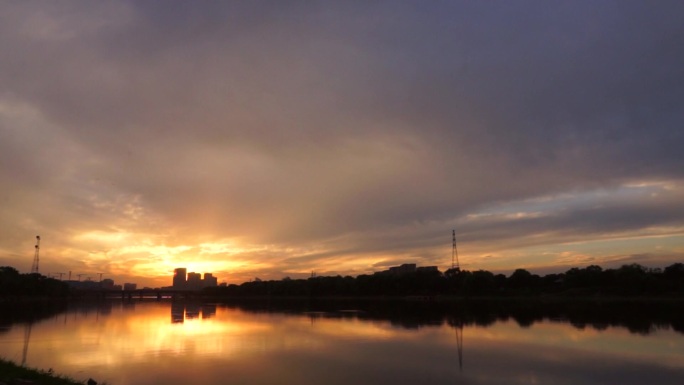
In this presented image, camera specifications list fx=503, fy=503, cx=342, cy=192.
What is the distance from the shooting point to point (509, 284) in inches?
4658

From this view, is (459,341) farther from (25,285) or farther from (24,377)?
(25,285)

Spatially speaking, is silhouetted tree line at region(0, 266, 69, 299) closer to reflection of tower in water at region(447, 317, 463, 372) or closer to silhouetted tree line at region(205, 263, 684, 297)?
silhouetted tree line at region(205, 263, 684, 297)

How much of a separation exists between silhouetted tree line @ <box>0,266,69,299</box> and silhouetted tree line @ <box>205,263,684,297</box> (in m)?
69.8

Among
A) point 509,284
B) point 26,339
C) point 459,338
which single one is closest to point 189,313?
point 26,339

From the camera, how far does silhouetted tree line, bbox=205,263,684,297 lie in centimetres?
9504

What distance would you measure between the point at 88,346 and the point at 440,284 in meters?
106

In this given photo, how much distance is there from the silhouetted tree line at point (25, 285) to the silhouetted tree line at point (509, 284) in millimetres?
69762

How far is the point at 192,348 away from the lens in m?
30.1

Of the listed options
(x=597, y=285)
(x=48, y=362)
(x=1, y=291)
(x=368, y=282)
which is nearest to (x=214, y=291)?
(x=368, y=282)

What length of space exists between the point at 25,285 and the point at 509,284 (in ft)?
378

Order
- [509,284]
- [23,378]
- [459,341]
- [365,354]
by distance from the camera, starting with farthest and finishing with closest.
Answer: [509,284] < [459,341] < [365,354] < [23,378]

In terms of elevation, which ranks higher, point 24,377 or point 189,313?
point 24,377

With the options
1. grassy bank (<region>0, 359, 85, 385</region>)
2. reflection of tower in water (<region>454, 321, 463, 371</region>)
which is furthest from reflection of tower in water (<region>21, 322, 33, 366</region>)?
reflection of tower in water (<region>454, 321, 463, 371</region>)

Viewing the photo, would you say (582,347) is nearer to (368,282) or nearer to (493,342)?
(493,342)
